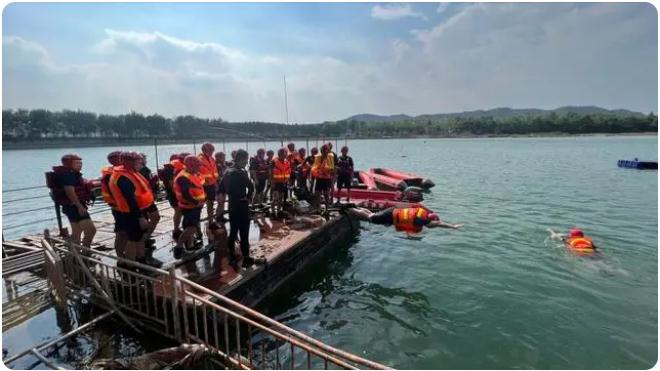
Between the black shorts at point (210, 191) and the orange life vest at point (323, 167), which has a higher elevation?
the orange life vest at point (323, 167)

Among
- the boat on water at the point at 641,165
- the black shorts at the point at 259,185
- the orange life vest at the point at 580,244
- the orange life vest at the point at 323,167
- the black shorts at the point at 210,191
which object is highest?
the orange life vest at the point at 323,167

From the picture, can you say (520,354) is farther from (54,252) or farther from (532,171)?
(532,171)

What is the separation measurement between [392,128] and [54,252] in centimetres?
15814

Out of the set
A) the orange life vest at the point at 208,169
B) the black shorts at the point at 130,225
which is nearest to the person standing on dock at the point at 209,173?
the orange life vest at the point at 208,169

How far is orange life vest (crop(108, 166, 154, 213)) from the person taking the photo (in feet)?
17.2

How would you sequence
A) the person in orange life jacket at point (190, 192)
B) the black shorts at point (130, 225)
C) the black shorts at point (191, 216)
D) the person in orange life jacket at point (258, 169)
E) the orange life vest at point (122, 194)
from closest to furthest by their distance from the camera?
the orange life vest at point (122, 194) < the black shorts at point (130, 225) < the person in orange life jacket at point (190, 192) < the black shorts at point (191, 216) < the person in orange life jacket at point (258, 169)

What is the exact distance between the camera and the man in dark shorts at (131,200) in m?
5.25

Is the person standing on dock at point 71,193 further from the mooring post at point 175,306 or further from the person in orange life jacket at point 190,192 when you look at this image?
the mooring post at point 175,306

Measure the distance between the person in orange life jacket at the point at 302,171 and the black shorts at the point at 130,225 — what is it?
6.38 m

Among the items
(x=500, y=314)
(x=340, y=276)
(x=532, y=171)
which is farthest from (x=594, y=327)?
(x=532, y=171)

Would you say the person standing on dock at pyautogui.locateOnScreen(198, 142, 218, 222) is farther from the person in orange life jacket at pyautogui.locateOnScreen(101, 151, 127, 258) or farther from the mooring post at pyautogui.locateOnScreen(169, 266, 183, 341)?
the mooring post at pyautogui.locateOnScreen(169, 266, 183, 341)

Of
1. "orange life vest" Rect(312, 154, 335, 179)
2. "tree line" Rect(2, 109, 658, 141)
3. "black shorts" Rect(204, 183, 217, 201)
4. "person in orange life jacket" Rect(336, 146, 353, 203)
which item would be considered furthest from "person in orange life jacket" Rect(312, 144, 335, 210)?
"tree line" Rect(2, 109, 658, 141)

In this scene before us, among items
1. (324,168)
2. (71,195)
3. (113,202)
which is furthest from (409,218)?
(71,195)

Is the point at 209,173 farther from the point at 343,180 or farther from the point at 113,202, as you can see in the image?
the point at 343,180
